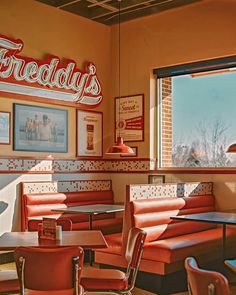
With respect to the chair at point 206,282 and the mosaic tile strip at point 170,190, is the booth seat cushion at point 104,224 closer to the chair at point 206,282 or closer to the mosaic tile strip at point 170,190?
the mosaic tile strip at point 170,190

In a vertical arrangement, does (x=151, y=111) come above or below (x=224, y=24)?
below

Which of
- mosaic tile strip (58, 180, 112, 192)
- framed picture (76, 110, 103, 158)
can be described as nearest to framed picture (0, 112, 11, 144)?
mosaic tile strip (58, 180, 112, 192)

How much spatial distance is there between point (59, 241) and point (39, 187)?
3484 mm

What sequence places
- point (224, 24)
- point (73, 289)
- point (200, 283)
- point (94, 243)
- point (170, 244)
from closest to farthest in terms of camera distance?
point (200, 283), point (73, 289), point (94, 243), point (170, 244), point (224, 24)

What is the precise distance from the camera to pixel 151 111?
818 centimetres

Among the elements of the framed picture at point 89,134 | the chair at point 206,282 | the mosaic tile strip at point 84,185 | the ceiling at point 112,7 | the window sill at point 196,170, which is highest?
the ceiling at point 112,7

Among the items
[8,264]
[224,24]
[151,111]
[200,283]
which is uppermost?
[224,24]

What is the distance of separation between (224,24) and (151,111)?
1924mm

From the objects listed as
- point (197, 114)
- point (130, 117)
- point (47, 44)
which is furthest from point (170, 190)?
point (47, 44)

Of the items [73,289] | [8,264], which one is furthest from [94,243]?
[8,264]

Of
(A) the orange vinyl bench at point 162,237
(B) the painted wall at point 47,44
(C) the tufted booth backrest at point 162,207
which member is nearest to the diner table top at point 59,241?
(A) the orange vinyl bench at point 162,237

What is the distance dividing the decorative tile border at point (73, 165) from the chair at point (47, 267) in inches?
153

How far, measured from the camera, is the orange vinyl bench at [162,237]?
5.32 meters

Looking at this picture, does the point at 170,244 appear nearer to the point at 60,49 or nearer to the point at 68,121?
the point at 68,121
